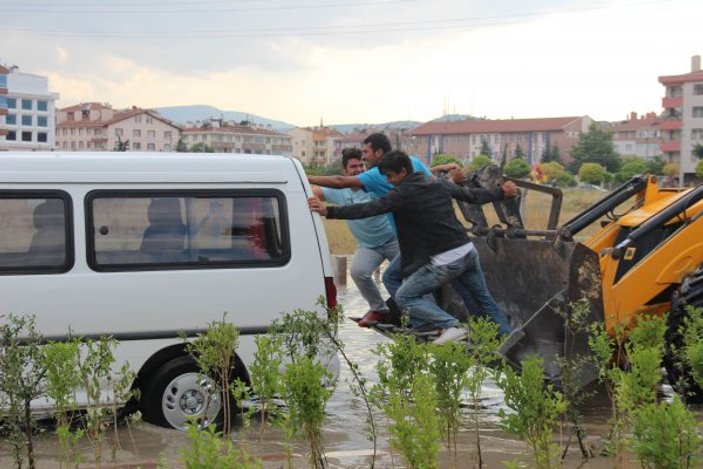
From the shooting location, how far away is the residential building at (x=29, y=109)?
13650cm

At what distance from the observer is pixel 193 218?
7594mm

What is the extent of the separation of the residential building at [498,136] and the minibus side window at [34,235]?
501 ft

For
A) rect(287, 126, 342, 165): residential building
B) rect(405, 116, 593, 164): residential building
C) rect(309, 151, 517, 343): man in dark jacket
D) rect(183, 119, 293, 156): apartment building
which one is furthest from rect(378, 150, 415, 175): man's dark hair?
rect(287, 126, 342, 165): residential building

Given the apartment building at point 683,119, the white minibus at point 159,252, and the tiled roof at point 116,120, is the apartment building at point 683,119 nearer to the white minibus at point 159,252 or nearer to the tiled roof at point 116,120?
the tiled roof at point 116,120

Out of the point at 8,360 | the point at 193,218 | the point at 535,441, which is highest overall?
the point at 193,218

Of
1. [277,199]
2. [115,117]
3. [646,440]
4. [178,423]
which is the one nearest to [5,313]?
[178,423]

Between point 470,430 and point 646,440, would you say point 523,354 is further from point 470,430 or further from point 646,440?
point 646,440

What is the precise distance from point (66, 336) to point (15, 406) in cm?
183

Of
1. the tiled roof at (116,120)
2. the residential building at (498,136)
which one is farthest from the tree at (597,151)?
the tiled roof at (116,120)

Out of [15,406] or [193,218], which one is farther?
[193,218]

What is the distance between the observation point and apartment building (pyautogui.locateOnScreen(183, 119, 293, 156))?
167 metres

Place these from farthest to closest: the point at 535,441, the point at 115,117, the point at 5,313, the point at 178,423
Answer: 1. the point at 115,117
2. the point at 178,423
3. the point at 5,313
4. the point at 535,441

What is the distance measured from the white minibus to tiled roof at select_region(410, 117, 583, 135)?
159 metres

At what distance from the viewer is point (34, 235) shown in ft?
23.7
